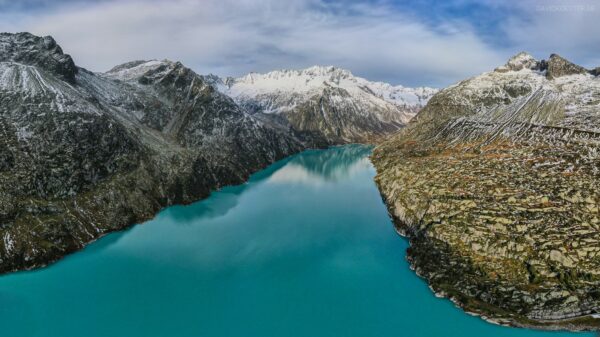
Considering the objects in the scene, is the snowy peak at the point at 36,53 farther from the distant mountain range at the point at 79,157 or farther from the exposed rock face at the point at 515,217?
the exposed rock face at the point at 515,217

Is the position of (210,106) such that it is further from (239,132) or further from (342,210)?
(342,210)

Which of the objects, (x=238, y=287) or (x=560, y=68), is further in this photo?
(x=560, y=68)

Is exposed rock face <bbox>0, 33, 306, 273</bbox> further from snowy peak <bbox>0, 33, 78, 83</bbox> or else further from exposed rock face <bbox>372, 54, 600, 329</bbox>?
exposed rock face <bbox>372, 54, 600, 329</bbox>

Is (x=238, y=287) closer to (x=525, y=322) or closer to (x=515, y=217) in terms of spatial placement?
(x=525, y=322)

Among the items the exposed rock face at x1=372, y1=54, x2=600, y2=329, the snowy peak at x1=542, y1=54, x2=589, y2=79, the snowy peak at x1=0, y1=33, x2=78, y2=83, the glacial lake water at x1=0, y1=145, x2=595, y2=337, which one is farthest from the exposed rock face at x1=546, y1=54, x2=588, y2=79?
the snowy peak at x1=0, y1=33, x2=78, y2=83

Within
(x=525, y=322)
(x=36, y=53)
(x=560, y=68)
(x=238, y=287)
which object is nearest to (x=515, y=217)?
(x=525, y=322)

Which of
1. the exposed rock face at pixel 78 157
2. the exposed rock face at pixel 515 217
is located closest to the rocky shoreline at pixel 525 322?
the exposed rock face at pixel 515 217
